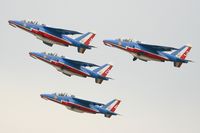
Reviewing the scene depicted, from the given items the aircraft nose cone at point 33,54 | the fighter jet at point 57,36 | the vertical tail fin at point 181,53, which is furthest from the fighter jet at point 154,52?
the aircraft nose cone at point 33,54

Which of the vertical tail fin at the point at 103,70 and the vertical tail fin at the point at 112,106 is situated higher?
the vertical tail fin at the point at 103,70

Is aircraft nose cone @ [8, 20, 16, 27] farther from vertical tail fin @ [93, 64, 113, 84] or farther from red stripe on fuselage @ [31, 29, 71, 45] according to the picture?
vertical tail fin @ [93, 64, 113, 84]

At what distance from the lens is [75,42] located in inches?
7219

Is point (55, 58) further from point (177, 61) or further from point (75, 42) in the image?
point (177, 61)

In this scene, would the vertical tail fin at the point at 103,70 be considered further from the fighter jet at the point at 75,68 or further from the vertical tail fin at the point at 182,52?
Result: the vertical tail fin at the point at 182,52

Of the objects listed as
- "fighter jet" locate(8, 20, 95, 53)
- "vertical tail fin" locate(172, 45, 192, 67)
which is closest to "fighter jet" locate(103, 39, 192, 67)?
"vertical tail fin" locate(172, 45, 192, 67)

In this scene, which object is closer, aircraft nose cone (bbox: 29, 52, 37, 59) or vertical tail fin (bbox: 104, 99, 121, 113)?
aircraft nose cone (bbox: 29, 52, 37, 59)

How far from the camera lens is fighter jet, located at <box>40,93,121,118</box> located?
7707 inches

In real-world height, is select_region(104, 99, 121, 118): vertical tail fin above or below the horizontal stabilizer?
below

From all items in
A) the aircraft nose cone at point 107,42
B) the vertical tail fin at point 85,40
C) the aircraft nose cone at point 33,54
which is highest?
the vertical tail fin at point 85,40

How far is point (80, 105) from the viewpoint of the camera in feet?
644

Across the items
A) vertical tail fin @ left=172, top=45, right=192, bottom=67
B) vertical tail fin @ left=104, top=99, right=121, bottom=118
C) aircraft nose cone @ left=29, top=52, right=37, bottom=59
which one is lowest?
vertical tail fin @ left=104, top=99, right=121, bottom=118

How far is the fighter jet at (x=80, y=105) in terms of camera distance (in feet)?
642

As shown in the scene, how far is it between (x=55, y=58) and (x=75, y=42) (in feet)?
33.3
